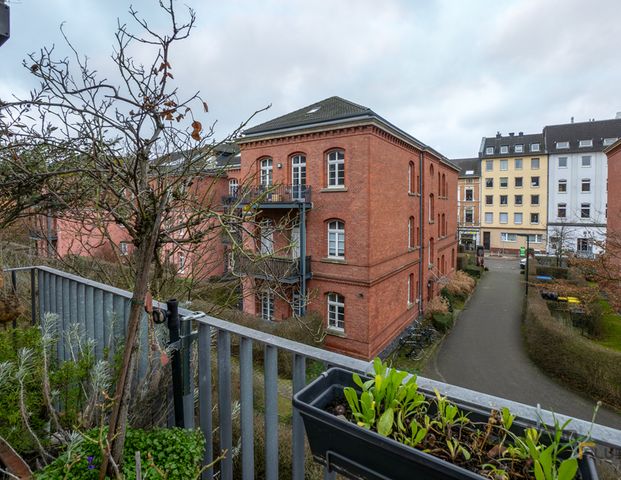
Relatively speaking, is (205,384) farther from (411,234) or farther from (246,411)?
(411,234)

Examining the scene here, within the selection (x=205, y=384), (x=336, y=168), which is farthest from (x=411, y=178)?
(x=205, y=384)

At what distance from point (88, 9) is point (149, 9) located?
27.8 inches

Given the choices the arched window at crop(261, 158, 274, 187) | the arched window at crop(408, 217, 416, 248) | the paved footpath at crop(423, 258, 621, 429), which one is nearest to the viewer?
the paved footpath at crop(423, 258, 621, 429)

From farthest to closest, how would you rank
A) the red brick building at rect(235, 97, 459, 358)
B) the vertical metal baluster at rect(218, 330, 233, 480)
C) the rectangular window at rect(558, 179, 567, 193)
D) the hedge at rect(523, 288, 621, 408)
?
the rectangular window at rect(558, 179, 567, 193) < the red brick building at rect(235, 97, 459, 358) < the hedge at rect(523, 288, 621, 408) < the vertical metal baluster at rect(218, 330, 233, 480)

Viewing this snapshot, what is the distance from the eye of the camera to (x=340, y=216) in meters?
14.5

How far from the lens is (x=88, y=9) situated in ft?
9.79

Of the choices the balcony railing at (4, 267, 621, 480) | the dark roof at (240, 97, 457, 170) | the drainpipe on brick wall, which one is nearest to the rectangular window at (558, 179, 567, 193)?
the drainpipe on brick wall

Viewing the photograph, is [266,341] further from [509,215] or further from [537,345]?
[509,215]

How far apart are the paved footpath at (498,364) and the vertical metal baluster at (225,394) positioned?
9.37 meters

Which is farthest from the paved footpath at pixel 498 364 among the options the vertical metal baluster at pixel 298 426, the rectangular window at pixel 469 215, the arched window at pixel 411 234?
the rectangular window at pixel 469 215

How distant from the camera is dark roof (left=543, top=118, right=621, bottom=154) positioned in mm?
39037

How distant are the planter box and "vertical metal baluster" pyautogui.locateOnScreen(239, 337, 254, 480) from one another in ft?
2.04

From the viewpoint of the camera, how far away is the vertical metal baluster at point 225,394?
2027 millimetres

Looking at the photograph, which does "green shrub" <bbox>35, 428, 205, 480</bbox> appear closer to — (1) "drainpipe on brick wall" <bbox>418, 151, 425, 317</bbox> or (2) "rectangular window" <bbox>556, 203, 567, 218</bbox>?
(1) "drainpipe on brick wall" <bbox>418, 151, 425, 317</bbox>
